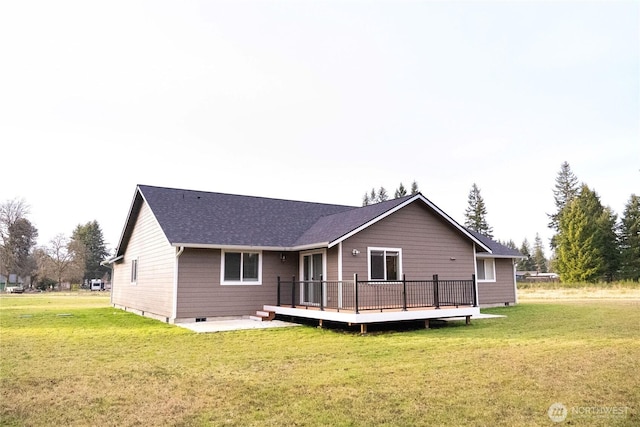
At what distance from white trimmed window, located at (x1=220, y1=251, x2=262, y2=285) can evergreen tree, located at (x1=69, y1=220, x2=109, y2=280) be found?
Answer: 190 feet

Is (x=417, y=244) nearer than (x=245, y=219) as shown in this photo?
Yes

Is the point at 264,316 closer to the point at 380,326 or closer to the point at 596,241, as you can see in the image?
the point at 380,326

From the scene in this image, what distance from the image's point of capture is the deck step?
1365 cm

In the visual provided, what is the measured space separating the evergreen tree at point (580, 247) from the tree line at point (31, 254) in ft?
193

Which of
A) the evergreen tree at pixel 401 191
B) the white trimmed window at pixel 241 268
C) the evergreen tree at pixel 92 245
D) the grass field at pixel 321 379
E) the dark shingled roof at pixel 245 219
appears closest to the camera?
the grass field at pixel 321 379

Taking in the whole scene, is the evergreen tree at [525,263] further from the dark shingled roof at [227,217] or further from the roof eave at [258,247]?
the roof eave at [258,247]

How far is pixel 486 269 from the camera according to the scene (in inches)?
781

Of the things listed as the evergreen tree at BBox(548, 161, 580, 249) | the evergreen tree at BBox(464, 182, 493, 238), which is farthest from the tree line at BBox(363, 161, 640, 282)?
the evergreen tree at BBox(464, 182, 493, 238)

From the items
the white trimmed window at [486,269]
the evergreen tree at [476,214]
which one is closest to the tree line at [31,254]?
the white trimmed window at [486,269]

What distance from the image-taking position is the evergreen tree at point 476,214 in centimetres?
6256

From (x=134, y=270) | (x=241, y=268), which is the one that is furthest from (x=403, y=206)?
(x=134, y=270)

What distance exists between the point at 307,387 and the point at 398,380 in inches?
49.4

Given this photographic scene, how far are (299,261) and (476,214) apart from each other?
5358 centimetres

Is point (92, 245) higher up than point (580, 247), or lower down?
higher up
